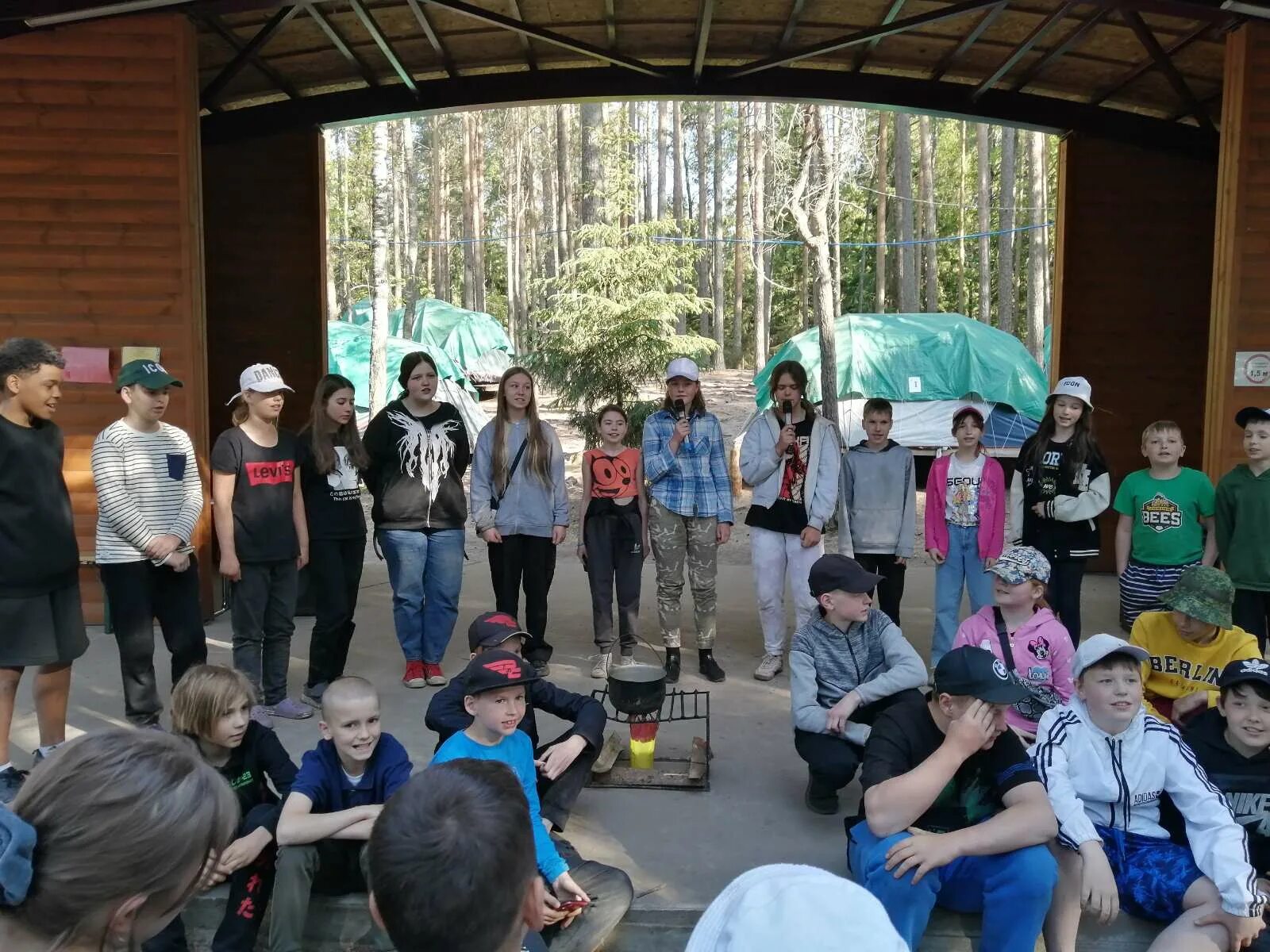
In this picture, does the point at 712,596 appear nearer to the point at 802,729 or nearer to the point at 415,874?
the point at 802,729

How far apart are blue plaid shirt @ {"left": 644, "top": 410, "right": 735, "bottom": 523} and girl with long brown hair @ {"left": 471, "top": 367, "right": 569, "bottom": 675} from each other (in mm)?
525

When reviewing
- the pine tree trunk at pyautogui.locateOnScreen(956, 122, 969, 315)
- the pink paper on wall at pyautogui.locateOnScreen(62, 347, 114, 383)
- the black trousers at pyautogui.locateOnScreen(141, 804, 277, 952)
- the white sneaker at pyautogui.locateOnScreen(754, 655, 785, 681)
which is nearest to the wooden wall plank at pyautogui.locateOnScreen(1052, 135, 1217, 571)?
the white sneaker at pyautogui.locateOnScreen(754, 655, 785, 681)

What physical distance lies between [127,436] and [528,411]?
6.97ft

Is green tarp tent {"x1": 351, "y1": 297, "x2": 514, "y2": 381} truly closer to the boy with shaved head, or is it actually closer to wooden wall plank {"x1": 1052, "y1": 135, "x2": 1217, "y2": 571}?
wooden wall plank {"x1": 1052, "y1": 135, "x2": 1217, "y2": 571}

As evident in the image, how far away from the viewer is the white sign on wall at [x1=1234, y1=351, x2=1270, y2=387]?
620 centimetres

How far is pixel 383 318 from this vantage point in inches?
600

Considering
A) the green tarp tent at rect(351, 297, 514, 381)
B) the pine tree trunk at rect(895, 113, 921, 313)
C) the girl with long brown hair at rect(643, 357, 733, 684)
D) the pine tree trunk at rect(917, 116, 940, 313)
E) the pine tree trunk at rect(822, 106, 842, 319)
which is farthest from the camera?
the pine tree trunk at rect(917, 116, 940, 313)

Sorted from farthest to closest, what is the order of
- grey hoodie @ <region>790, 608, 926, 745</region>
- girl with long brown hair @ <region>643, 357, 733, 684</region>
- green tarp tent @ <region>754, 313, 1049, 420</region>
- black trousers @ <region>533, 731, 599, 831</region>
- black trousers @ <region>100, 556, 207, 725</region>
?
green tarp tent @ <region>754, 313, 1049, 420</region> < girl with long brown hair @ <region>643, 357, 733, 684</region> < black trousers @ <region>100, 556, 207, 725</region> < grey hoodie @ <region>790, 608, 926, 745</region> < black trousers @ <region>533, 731, 599, 831</region>

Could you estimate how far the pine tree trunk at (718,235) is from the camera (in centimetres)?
3309

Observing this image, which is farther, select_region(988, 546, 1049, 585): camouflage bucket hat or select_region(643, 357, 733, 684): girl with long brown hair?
select_region(643, 357, 733, 684): girl with long brown hair

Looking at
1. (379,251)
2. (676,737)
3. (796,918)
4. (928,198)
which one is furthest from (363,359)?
(796,918)

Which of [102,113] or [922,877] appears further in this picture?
[102,113]

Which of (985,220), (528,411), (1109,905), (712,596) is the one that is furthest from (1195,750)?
(985,220)

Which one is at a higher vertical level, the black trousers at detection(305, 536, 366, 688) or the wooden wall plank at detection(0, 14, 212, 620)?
the wooden wall plank at detection(0, 14, 212, 620)
